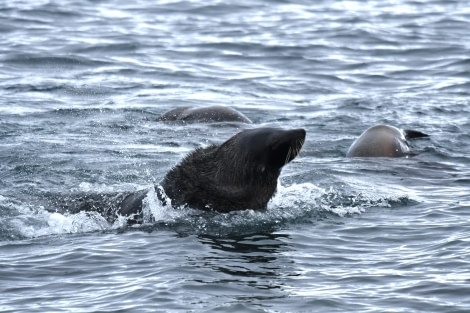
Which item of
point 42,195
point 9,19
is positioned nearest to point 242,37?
point 9,19

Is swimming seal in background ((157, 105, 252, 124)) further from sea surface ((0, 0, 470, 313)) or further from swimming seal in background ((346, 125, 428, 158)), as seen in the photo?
swimming seal in background ((346, 125, 428, 158))

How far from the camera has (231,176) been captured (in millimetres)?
9680

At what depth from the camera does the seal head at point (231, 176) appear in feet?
31.3

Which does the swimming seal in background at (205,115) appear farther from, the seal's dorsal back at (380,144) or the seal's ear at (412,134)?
the seal's ear at (412,134)

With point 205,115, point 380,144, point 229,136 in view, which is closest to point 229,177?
point 380,144

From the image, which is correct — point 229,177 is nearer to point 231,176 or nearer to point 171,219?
point 231,176

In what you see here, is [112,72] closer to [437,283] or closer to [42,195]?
[42,195]

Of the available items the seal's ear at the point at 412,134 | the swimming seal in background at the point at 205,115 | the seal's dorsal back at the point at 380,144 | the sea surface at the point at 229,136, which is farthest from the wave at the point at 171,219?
the swimming seal in background at the point at 205,115

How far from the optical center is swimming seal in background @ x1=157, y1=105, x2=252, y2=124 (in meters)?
14.8

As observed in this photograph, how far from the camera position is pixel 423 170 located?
40.4 feet

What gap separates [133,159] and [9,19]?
37.5ft

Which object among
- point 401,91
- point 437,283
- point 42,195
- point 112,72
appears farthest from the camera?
point 112,72

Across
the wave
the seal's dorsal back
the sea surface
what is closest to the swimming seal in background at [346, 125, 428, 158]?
the seal's dorsal back

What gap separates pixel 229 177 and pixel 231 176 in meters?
0.03
